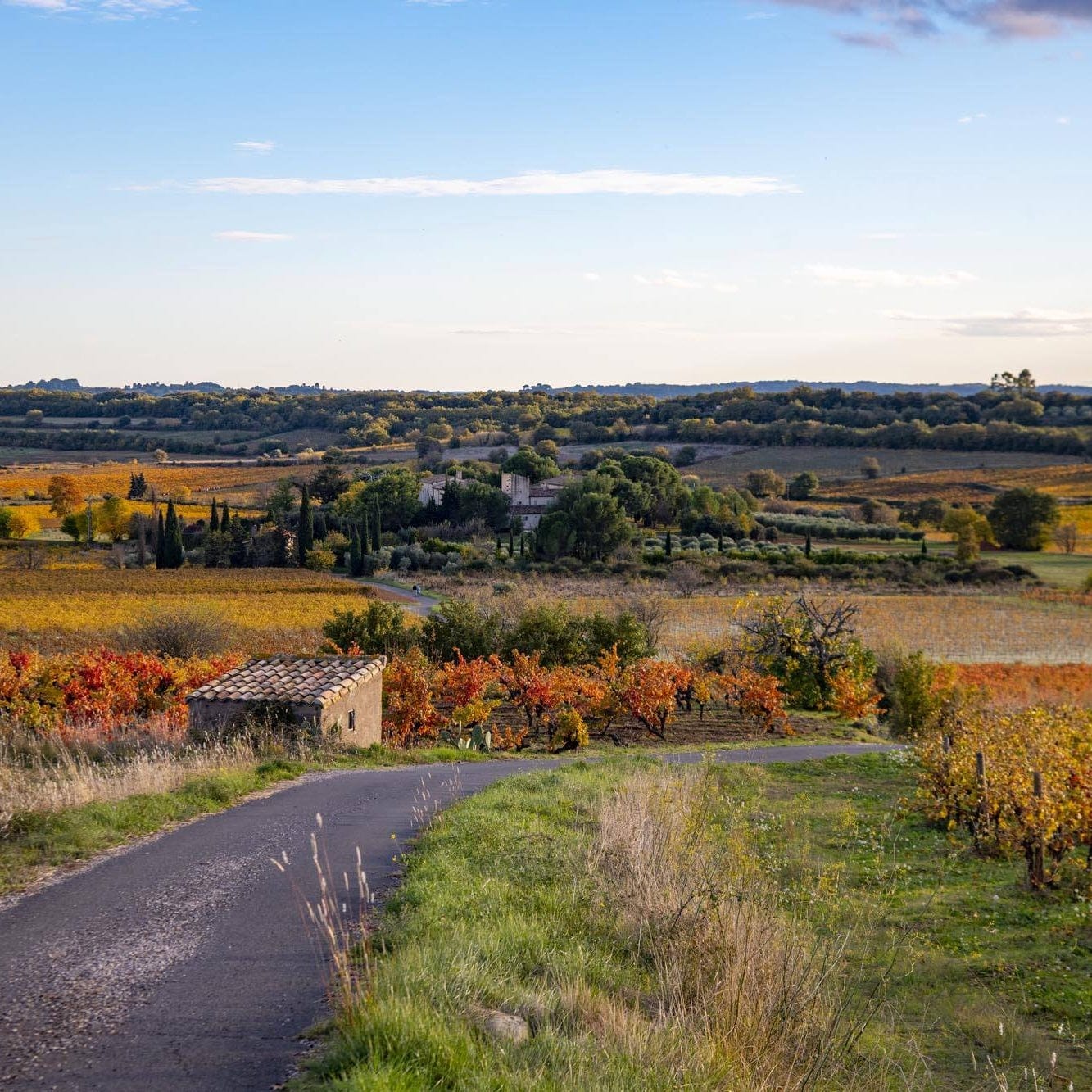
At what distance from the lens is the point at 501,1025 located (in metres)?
5.08

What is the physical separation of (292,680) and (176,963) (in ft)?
35.5

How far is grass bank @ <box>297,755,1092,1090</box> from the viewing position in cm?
490

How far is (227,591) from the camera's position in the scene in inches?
1860

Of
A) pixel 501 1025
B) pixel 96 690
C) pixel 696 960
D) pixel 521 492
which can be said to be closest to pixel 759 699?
pixel 96 690

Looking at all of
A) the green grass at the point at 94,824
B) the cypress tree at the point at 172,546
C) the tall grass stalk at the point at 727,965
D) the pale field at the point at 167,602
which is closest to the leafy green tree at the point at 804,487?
the pale field at the point at 167,602

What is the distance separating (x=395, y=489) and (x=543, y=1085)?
7201 cm

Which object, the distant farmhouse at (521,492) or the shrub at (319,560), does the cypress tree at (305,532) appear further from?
the distant farmhouse at (521,492)

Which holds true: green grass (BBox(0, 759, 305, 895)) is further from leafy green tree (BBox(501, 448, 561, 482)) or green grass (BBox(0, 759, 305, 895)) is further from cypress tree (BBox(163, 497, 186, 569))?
leafy green tree (BBox(501, 448, 561, 482))

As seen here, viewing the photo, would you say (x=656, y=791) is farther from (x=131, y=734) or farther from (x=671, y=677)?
(x=671, y=677)

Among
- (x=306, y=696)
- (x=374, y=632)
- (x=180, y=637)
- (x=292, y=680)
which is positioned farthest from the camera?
(x=180, y=637)

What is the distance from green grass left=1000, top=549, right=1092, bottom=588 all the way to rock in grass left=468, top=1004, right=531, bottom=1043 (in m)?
50.3

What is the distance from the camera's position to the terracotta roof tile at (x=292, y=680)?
1577cm

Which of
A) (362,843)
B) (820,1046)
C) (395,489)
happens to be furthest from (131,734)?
(395,489)

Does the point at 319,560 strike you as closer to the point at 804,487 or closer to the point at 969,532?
the point at 969,532
